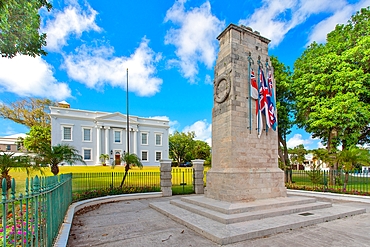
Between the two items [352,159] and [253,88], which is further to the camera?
[352,159]

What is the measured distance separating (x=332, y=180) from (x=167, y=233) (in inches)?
518

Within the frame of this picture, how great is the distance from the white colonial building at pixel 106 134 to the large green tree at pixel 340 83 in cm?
2681

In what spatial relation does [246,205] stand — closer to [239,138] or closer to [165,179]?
[239,138]

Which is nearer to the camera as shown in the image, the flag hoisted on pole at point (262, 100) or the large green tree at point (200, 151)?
the flag hoisted on pole at point (262, 100)

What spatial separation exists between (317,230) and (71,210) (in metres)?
7.77

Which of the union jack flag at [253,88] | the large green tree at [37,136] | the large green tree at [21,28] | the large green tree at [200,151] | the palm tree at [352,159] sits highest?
the large green tree at [21,28]

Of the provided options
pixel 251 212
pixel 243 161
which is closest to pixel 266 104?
pixel 243 161

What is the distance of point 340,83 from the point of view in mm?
14828

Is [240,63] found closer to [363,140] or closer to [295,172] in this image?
[295,172]

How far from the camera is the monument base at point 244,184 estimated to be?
26.5ft

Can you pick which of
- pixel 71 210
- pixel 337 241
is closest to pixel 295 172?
pixel 337 241

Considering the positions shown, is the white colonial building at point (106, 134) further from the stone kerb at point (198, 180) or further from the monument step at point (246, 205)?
the monument step at point (246, 205)

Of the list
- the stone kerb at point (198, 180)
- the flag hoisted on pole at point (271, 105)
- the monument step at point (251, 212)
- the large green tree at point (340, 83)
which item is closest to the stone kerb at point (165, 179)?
the stone kerb at point (198, 180)

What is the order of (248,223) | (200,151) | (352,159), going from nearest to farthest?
(248,223) < (352,159) < (200,151)
